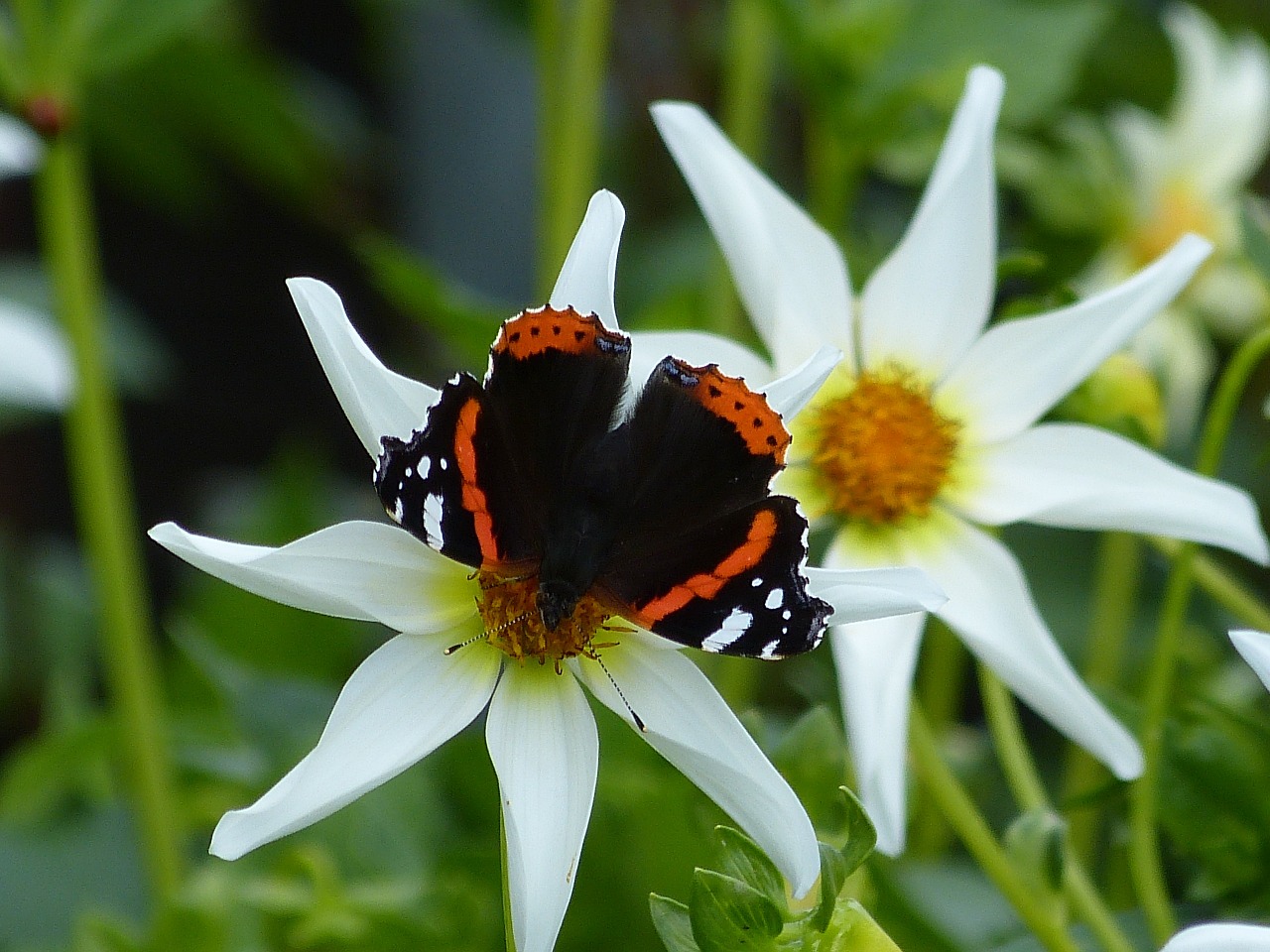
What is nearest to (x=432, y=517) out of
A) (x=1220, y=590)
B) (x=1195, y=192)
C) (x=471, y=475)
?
(x=471, y=475)

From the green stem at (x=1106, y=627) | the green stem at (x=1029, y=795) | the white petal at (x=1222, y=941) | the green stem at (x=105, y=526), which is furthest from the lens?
the green stem at (x=1106, y=627)

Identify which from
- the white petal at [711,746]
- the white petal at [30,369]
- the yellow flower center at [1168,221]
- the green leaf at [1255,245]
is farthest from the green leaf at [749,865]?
the yellow flower center at [1168,221]

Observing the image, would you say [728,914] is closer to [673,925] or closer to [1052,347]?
[673,925]

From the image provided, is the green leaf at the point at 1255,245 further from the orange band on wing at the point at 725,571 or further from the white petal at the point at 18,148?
the white petal at the point at 18,148

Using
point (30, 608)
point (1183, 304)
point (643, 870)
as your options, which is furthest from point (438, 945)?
point (30, 608)

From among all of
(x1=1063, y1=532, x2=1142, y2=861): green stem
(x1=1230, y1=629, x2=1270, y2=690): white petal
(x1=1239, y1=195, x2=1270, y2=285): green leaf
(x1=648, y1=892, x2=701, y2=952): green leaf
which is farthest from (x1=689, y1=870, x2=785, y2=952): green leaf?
(x1=1063, y1=532, x2=1142, y2=861): green stem

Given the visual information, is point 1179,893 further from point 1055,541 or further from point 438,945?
point 1055,541
